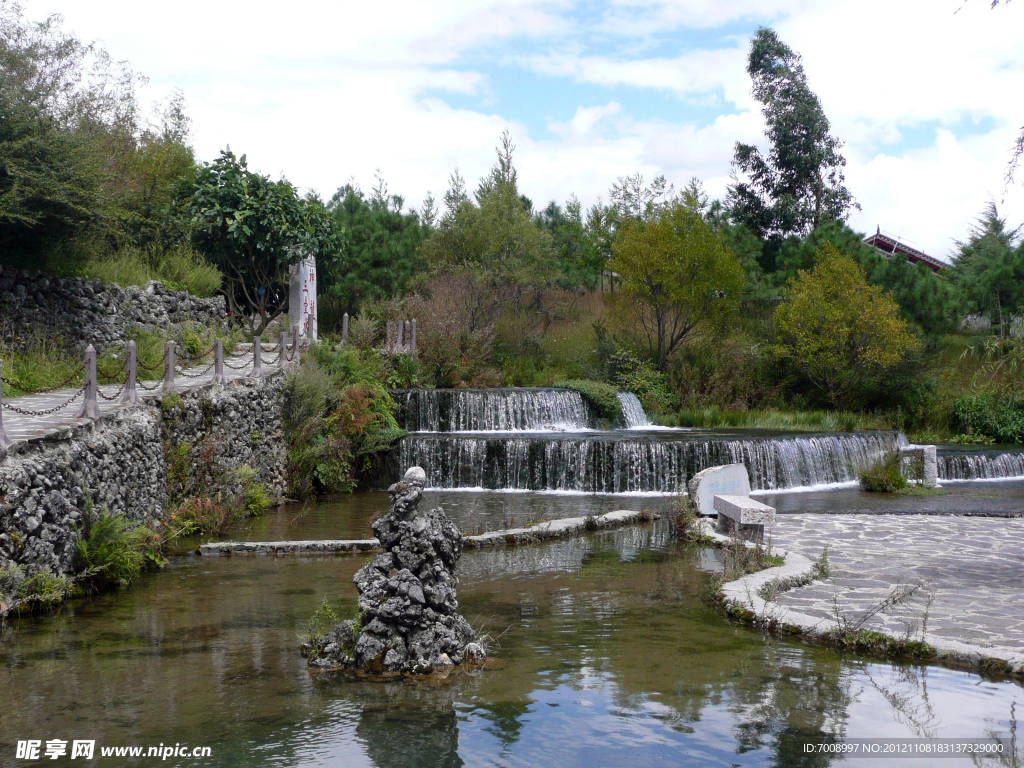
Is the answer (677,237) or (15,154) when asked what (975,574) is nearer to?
(15,154)

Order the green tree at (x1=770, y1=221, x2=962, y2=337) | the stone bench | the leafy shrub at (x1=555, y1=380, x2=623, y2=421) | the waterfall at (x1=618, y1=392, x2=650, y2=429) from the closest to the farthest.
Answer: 1. the stone bench
2. the leafy shrub at (x1=555, y1=380, x2=623, y2=421)
3. the waterfall at (x1=618, y1=392, x2=650, y2=429)
4. the green tree at (x1=770, y1=221, x2=962, y2=337)

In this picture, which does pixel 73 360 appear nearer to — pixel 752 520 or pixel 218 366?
pixel 218 366

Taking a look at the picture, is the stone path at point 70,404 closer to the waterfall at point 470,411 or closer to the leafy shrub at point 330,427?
the leafy shrub at point 330,427

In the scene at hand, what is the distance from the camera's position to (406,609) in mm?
5711

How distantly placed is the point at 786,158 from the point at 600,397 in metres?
19.1

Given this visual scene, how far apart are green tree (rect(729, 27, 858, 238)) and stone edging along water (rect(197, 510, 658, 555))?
84.3 feet

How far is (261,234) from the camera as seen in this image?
20938 millimetres

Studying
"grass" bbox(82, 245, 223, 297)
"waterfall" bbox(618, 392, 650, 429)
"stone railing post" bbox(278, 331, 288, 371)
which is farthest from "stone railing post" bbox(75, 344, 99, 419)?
"waterfall" bbox(618, 392, 650, 429)

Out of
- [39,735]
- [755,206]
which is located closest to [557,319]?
[755,206]

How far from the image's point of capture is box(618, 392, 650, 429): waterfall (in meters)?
21.6

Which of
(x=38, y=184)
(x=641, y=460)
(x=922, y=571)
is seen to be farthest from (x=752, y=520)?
(x=38, y=184)

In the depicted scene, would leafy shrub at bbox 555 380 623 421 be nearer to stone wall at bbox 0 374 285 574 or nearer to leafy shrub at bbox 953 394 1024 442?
stone wall at bbox 0 374 285 574

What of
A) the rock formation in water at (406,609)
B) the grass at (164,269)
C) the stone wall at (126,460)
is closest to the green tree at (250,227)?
the grass at (164,269)

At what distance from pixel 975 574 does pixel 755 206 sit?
2931 cm
